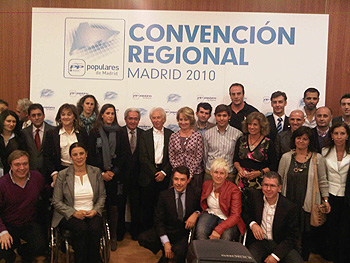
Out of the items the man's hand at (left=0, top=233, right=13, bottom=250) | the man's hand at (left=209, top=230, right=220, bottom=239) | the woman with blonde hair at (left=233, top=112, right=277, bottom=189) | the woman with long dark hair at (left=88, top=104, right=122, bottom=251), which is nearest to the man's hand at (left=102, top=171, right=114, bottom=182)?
the woman with long dark hair at (left=88, top=104, right=122, bottom=251)

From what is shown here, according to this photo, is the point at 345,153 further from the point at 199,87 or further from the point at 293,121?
the point at 199,87

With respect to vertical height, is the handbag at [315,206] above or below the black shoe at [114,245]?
above

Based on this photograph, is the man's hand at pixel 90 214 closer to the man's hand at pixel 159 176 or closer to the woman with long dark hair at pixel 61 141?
the woman with long dark hair at pixel 61 141

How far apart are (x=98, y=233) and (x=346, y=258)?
251 centimetres

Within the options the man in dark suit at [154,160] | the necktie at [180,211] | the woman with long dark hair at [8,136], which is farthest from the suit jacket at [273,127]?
the woman with long dark hair at [8,136]

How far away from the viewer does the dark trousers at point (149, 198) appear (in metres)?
3.81

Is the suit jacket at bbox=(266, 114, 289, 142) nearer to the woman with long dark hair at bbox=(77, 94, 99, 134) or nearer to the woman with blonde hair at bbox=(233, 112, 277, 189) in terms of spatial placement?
the woman with blonde hair at bbox=(233, 112, 277, 189)

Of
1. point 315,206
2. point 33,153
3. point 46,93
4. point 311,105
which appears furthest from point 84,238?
point 311,105

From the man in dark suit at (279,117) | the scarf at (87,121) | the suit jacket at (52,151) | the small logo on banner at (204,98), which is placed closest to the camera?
the suit jacket at (52,151)

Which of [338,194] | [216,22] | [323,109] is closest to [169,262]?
[338,194]

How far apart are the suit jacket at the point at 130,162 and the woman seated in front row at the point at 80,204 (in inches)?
21.7

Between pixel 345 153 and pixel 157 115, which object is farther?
pixel 157 115

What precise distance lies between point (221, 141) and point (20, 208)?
2.16 metres

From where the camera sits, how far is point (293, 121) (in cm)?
365
